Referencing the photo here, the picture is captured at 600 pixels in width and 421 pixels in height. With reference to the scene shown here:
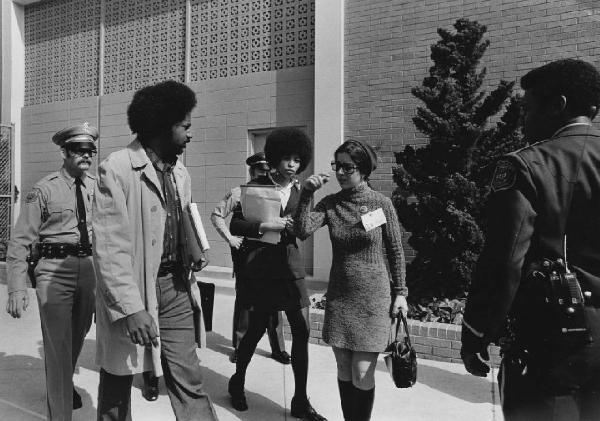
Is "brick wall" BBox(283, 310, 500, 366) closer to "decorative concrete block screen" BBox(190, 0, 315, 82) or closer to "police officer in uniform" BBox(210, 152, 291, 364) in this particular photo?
"police officer in uniform" BBox(210, 152, 291, 364)

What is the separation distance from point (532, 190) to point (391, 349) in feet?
4.91

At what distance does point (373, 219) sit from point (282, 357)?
2.35m

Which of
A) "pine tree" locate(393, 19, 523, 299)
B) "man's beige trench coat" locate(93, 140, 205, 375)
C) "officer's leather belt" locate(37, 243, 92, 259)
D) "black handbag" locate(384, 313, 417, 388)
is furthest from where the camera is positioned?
"pine tree" locate(393, 19, 523, 299)

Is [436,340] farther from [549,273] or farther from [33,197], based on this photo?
[33,197]

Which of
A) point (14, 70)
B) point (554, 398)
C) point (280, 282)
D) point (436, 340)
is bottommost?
point (436, 340)

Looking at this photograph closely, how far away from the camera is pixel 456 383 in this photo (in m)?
4.48

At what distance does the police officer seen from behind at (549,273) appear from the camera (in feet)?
6.12

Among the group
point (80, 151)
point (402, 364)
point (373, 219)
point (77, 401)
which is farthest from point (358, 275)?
point (77, 401)

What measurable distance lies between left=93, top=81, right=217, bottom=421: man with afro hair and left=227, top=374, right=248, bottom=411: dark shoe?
1219 mm

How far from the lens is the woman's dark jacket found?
3908 millimetres

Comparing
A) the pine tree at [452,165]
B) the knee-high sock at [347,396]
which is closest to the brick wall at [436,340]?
the pine tree at [452,165]

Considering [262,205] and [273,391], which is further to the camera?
[273,391]

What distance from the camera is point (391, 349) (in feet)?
10.2

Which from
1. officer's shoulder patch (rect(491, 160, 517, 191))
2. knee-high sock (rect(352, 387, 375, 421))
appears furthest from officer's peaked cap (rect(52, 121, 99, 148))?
officer's shoulder patch (rect(491, 160, 517, 191))
